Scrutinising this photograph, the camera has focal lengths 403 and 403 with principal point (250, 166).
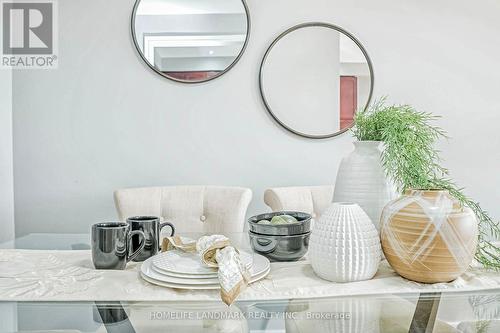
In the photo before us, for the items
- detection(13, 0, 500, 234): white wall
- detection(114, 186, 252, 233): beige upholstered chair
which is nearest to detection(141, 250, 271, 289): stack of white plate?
detection(114, 186, 252, 233): beige upholstered chair

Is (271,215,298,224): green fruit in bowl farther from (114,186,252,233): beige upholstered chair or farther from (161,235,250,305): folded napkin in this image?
(114,186,252,233): beige upholstered chair

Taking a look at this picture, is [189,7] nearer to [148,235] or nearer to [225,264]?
[148,235]

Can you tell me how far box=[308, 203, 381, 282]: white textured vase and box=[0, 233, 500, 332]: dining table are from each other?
3 cm

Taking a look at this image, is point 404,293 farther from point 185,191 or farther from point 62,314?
point 185,191

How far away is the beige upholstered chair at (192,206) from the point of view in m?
1.71

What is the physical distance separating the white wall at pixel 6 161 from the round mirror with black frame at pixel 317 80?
1348 mm

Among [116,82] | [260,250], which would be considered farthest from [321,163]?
[260,250]

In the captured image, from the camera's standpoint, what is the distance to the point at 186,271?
0.79m

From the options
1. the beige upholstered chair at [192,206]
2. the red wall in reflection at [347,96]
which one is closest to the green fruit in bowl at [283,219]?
the beige upholstered chair at [192,206]

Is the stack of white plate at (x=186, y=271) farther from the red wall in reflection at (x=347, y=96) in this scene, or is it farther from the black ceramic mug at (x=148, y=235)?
the red wall in reflection at (x=347, y=96)

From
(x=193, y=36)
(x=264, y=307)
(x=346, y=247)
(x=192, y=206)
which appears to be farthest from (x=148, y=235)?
(x=193, y=36)

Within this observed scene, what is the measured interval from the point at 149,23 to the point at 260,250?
1.61m

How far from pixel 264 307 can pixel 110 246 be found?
373mm

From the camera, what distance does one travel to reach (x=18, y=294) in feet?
2.53
